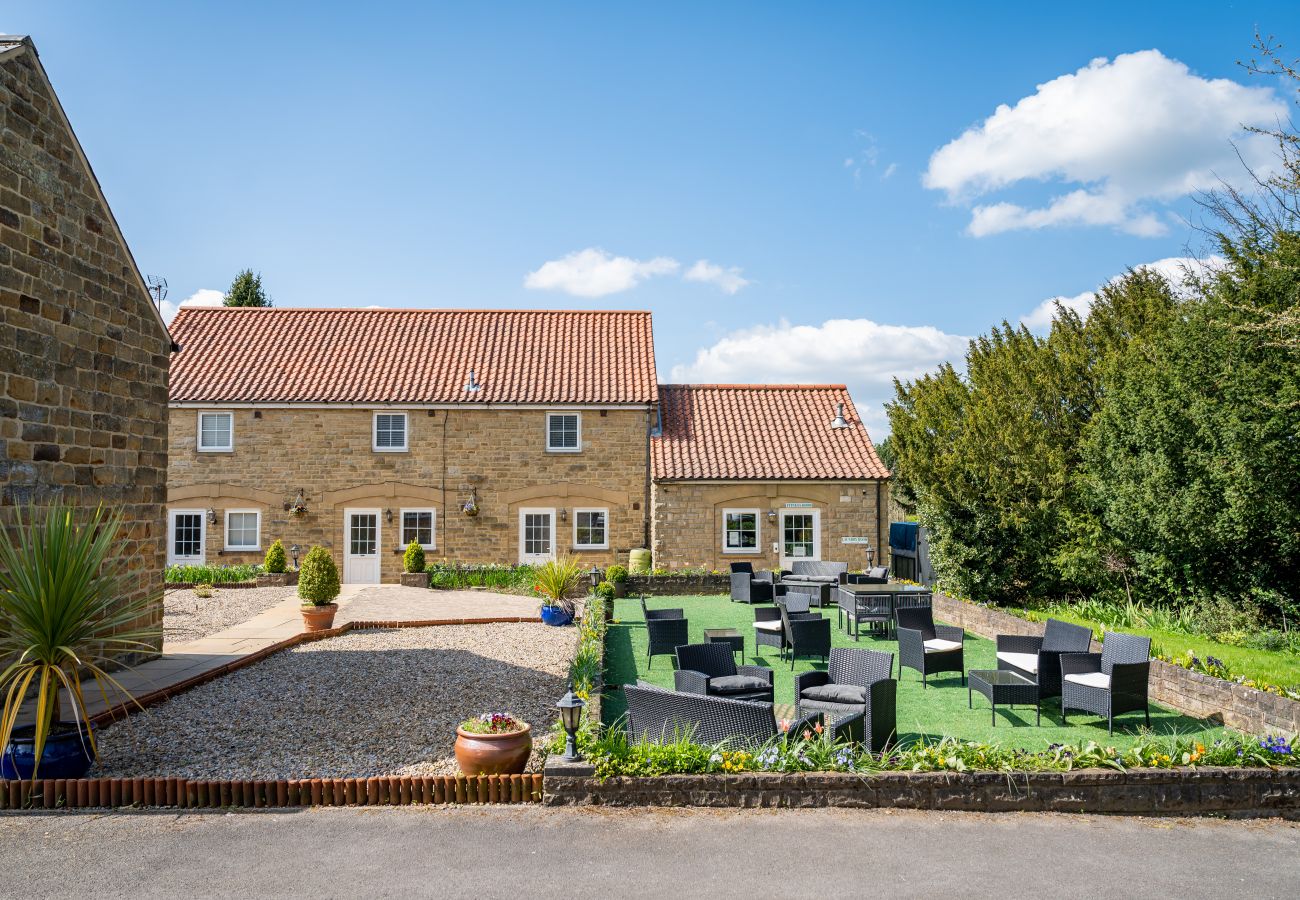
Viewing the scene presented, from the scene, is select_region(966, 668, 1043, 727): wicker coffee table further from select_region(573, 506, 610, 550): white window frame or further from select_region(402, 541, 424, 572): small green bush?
select_region(402, 541, 424, 572): small green bush

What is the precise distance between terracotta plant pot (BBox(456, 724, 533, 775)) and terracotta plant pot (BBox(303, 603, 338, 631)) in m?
7.98

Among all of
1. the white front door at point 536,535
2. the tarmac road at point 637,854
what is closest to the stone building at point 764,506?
the white front door at point 536,535

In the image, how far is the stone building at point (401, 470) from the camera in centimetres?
2378

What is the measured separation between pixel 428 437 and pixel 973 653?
15.7 meters

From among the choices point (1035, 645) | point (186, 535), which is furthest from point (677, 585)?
point (186, 535)

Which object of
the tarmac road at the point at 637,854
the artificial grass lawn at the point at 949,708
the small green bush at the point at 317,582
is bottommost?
the tarmac road at the point at 637,854

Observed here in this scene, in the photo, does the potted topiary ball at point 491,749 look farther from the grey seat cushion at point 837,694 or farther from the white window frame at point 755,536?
the white window frame at point 755,536

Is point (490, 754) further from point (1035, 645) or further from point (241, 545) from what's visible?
point (241, 545)

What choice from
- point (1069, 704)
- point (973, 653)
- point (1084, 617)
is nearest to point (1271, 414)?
point (1084, 617)

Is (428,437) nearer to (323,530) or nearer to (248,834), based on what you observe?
(323,530)

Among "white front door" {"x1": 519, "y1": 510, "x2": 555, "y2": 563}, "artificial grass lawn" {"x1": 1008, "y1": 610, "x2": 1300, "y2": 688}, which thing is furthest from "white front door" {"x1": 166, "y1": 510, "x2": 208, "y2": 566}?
"artificial grass lawn" {"x1": 1008, "y1": 610, "x2": 1300, "y2": 688}

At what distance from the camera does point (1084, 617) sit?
1720 cm

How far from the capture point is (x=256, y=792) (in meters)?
6.84

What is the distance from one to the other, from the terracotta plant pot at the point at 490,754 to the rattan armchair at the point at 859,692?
9.27 feet
